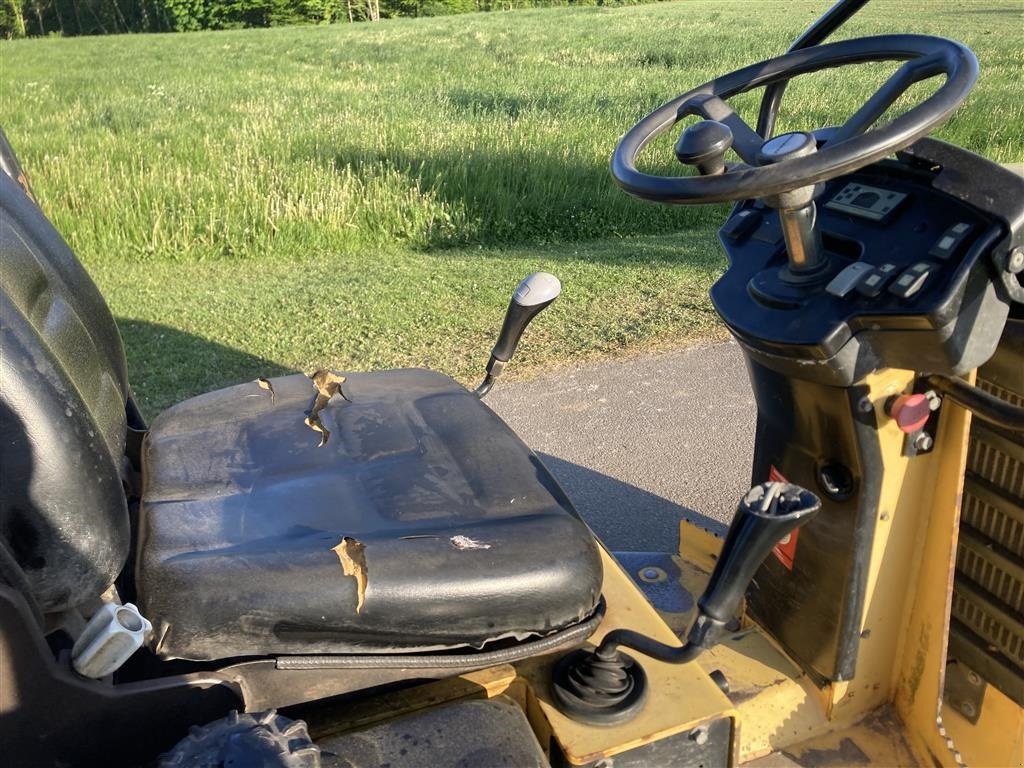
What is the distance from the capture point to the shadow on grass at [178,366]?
409 cm

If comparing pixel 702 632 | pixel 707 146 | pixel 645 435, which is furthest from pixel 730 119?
pixel 645 435

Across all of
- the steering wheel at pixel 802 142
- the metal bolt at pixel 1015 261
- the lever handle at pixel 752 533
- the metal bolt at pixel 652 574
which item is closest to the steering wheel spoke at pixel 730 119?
the steering wheel at pixel 802 142

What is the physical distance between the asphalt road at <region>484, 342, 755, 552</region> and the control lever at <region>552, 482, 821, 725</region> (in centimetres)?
158

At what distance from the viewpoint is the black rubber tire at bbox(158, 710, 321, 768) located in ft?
3.46

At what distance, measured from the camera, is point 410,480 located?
1.61 meters

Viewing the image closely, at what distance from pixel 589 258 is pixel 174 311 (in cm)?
241

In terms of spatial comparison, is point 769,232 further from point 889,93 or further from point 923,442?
point 923,442

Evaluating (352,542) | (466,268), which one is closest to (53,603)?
(352,542)

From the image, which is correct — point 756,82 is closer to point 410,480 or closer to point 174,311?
point 410,480

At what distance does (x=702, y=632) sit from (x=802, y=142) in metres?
0.71

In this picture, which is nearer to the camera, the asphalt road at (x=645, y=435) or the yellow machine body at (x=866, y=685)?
the yellow machine body at (x=866, y=685)

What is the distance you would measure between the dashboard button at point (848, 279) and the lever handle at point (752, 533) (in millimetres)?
348

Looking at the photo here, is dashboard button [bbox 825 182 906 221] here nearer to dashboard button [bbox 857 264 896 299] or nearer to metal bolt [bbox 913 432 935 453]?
dashboard button [bbox 857 264 896 299]

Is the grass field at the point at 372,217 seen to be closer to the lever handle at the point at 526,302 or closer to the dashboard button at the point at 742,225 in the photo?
the lever handle at the point at 526,302
